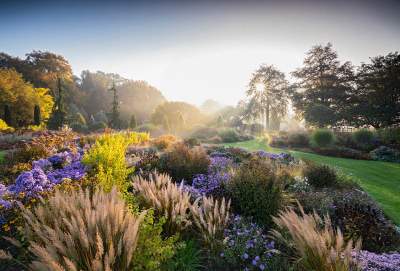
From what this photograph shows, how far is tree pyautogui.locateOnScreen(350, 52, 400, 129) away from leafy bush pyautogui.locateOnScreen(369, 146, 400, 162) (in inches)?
537

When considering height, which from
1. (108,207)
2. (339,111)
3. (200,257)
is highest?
(339,111)

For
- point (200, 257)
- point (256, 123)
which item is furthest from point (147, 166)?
point (256, 123)

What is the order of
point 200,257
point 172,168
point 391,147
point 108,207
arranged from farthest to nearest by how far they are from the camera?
point 391,147
point 172,168
point 200,257
point 108,207

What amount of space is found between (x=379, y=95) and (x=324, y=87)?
6.89 metres

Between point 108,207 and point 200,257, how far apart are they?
5.10 feet

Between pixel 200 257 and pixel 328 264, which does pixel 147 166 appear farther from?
pixel 328 264

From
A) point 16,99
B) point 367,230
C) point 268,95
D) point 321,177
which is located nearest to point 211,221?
point 367,230

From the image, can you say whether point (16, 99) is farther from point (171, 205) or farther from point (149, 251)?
point (149, 251)

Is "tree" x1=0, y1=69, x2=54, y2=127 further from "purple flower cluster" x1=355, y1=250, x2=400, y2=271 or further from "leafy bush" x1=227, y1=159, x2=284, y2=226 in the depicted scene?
"purple flower cluster" x1=355, y1=250, x2=400, y2=271

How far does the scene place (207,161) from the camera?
7395mm

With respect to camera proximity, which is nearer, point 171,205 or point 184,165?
point 171,205

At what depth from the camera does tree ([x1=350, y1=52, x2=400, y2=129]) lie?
28.4 metres

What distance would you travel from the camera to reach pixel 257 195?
4.39m

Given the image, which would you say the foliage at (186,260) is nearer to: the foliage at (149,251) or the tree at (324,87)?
the foliage at (149,251)
